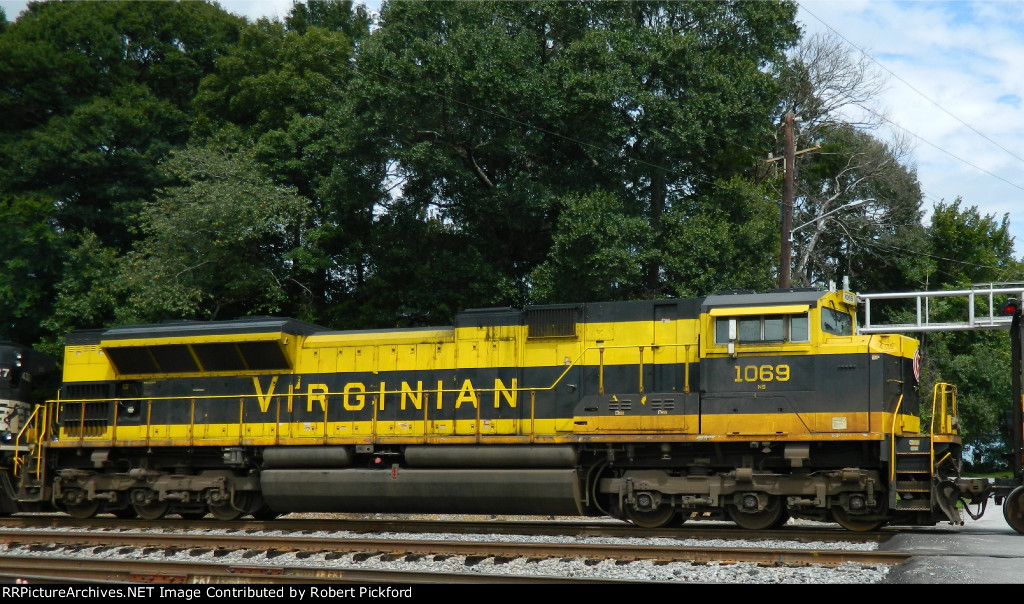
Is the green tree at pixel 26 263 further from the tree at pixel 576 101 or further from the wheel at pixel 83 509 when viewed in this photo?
the wheel at pixel 83 509

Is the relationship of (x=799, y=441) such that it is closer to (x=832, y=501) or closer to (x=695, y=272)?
(x=832, y=501)

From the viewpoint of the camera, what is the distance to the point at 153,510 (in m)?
14.7

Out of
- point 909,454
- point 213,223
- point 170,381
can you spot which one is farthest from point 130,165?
point 909,454

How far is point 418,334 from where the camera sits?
14.2 m

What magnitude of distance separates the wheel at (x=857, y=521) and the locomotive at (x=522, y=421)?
0.04 m

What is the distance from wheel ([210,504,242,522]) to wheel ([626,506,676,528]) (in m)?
6.48

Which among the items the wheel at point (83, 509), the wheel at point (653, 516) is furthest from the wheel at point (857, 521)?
the wheel at point (83, 509)

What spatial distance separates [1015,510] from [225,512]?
11.8 metres

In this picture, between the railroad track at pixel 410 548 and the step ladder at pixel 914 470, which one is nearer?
the railroad track at pixel 410 548

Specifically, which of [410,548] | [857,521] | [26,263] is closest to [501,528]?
[410,548]

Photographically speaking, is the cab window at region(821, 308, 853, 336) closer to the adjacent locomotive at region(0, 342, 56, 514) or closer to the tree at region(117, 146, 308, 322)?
the adjacent locomotive at region(0, 342, 56, 514)

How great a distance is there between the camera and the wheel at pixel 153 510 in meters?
14.6

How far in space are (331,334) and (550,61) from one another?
1072 cm

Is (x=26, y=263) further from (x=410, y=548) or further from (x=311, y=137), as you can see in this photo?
(x=410, y=548)
